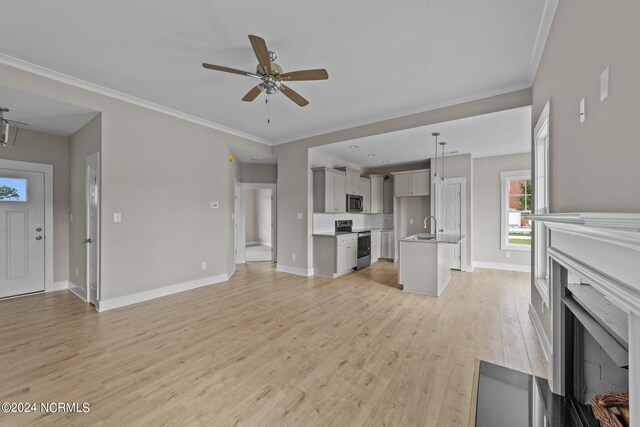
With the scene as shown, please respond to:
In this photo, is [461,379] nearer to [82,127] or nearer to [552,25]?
[552,25]

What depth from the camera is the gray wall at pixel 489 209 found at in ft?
19.8

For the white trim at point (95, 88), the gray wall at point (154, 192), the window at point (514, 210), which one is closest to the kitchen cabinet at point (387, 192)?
the window at point (514, 210)

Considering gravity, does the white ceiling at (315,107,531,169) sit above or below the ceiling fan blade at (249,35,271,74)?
above

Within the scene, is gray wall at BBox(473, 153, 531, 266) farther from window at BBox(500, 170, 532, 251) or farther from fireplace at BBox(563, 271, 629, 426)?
fireplace at BBox(563, 271, 629, 426)

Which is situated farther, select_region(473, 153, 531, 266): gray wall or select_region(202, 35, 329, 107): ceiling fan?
select_region(473, 153, 531, 266): gray wall

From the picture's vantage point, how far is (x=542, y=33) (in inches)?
92.6

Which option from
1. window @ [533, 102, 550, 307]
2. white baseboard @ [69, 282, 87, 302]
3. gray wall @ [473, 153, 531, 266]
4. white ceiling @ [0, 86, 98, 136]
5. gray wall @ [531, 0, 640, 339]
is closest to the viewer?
gray wall @ [531, 0, 640, 339]

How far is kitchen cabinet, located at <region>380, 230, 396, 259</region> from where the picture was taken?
24.6 ft

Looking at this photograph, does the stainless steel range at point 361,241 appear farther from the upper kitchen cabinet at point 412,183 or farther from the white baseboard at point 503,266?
the white baseboard at point 503,266

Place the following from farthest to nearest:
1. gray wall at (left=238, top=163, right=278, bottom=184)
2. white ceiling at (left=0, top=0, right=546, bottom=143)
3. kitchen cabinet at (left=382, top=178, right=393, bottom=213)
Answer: kitchen cabinet at (left=382, top=178, right=393, bottom=213)
gray wall at (left=238, top=163, right=278, bottom=184)
white ceiling at (left=0, top=0, right=546, bottom=143)

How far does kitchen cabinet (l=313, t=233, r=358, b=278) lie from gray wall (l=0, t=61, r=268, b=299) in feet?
6.07

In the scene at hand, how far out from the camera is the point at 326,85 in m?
3.37

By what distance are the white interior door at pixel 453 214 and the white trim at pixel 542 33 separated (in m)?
3.37

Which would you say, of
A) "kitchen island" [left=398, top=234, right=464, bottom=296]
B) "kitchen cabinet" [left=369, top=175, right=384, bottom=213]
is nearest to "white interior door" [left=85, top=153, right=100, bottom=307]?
"kitchen island" [left=398, top=234, right=464, bottom=296]
